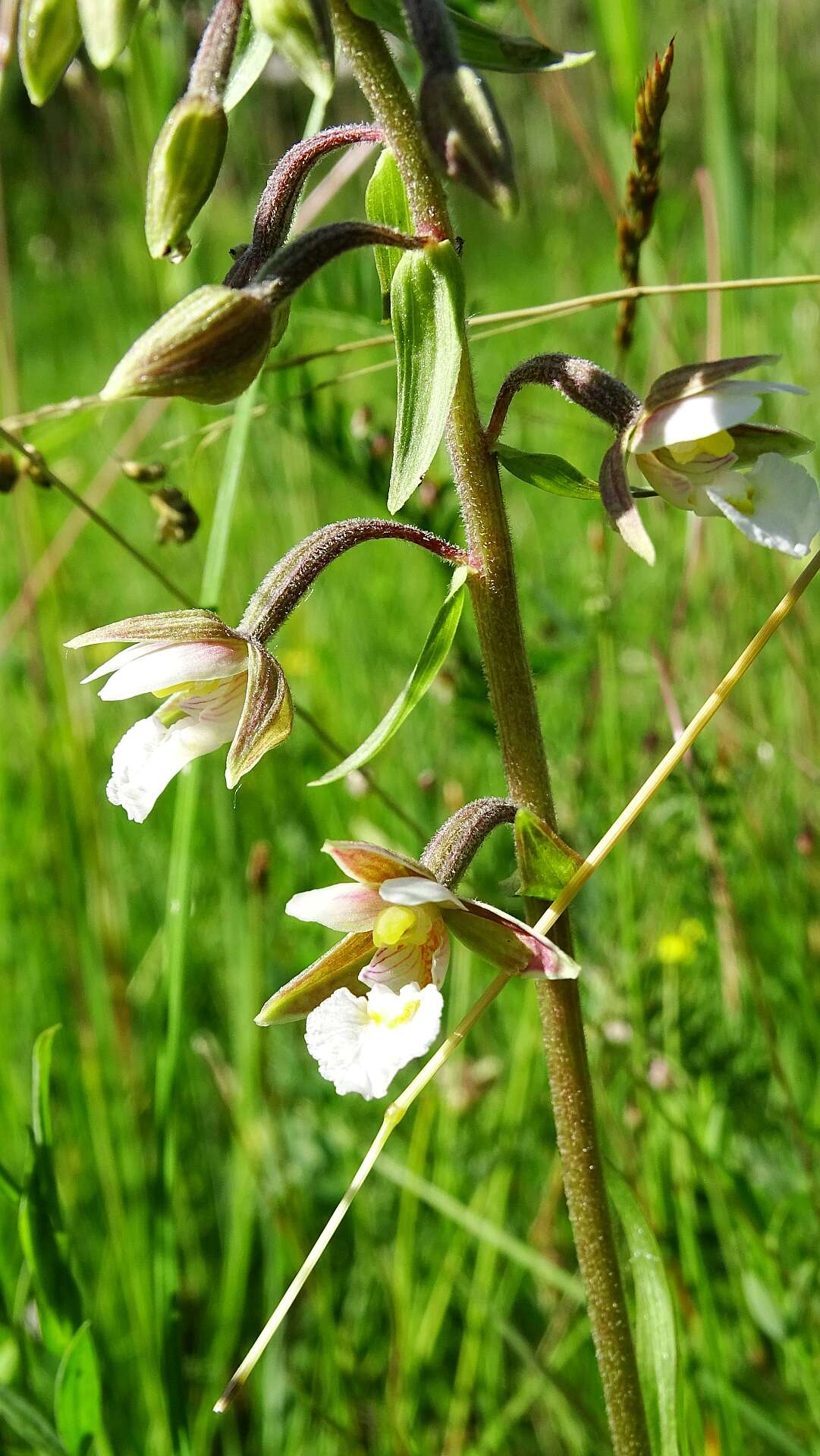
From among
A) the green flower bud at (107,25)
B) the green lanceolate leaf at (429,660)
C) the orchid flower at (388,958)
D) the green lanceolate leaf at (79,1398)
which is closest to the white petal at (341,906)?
the orchid flower at (388,958)

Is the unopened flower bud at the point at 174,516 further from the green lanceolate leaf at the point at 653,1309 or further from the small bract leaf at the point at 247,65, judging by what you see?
the green lanceolate leaf at the point at 653,1309

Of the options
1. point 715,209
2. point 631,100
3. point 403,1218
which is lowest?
point 403,1218

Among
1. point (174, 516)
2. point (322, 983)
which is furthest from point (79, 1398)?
point (174, 516)

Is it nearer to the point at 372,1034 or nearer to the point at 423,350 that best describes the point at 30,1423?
the point at 372,1034

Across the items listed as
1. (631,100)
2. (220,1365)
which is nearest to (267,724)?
(220,1365)

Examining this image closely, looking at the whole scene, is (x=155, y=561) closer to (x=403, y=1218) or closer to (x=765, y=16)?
(x=765, y=16)
